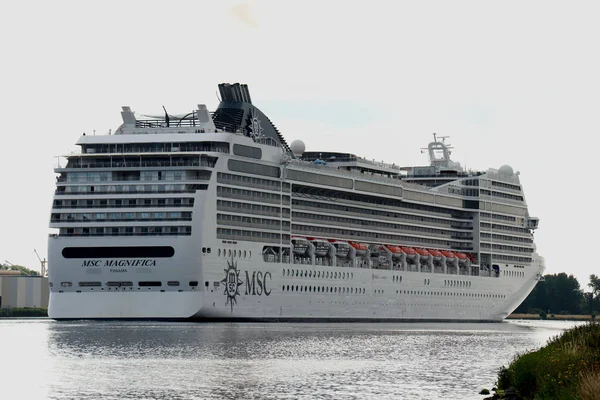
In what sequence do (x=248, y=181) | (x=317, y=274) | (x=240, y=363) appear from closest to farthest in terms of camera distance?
1. (x=240, y=363)
2. (x=248, y=181)
3. (x=317, y=274)

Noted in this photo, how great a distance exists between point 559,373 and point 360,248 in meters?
84.2

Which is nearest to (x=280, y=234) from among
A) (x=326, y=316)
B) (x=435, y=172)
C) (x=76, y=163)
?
(x=326, y=316)

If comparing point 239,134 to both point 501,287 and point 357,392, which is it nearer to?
point 501,287

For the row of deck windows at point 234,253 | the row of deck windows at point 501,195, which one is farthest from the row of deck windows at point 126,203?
the row of deck windows at point 501,195

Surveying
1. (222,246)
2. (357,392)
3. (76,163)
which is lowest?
(357,392)

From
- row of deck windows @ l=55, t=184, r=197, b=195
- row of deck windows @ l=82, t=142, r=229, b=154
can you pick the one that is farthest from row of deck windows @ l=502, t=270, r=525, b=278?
row of deck windows @ l=55, t=184, r=197, b=195

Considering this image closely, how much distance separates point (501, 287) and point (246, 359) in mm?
89337

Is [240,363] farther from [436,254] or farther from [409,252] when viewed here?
[436,254]

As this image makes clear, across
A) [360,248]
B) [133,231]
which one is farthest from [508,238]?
[133,231]

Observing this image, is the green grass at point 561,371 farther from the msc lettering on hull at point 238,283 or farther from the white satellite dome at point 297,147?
the white satellite dome at point 297,147

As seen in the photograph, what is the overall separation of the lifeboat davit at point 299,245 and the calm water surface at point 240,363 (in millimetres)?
20274

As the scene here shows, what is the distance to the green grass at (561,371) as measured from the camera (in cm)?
3641

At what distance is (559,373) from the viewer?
39.2 metres

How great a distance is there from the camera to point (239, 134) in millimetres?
107250
